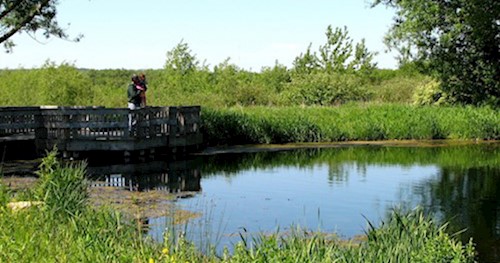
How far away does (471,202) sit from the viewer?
50.3 ft

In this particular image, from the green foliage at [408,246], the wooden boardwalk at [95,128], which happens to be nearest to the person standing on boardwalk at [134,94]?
the wooden boardwalk at [95,128]

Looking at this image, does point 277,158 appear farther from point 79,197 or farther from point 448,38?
point 79,197

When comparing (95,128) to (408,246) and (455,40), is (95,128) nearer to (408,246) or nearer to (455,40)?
(455,40)

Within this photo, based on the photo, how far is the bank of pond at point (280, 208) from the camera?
6805 mm

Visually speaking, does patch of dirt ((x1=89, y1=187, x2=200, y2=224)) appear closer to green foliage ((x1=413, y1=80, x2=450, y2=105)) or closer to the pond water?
the pond water

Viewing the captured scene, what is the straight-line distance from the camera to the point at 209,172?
2031 centimetres

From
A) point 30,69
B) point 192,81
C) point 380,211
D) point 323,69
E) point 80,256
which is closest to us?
point 80,256

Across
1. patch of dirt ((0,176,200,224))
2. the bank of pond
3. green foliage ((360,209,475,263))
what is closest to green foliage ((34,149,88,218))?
the bank of pond

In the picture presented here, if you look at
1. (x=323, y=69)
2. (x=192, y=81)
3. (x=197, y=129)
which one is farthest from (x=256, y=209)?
(x=323, y=69)

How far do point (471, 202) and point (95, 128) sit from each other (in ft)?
40.0

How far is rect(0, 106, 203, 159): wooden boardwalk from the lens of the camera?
23.0 metres

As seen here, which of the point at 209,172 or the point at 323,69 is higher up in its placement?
the point at 323,69

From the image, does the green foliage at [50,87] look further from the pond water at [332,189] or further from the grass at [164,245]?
the grass at [164,245]

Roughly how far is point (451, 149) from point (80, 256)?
21660 millimetres
